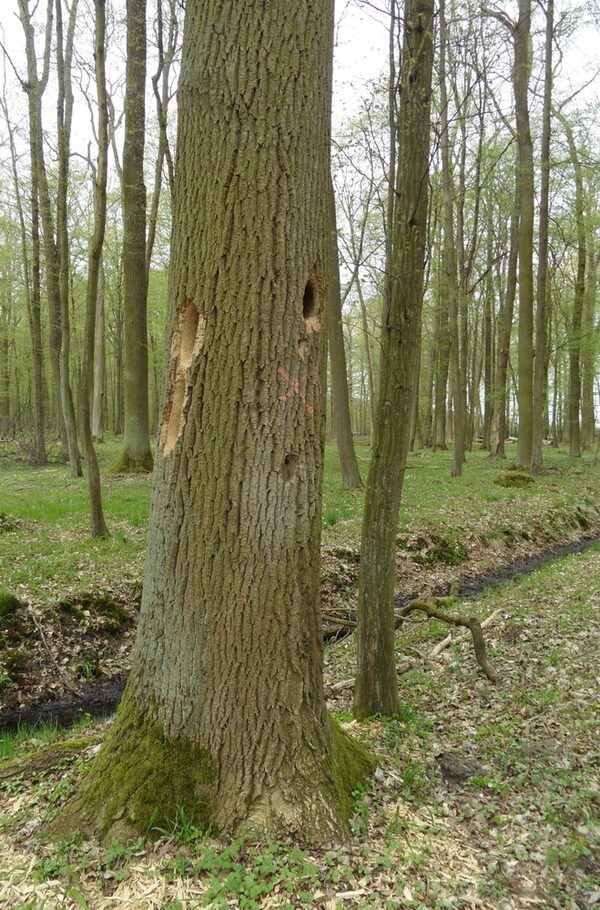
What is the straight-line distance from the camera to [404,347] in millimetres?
3797

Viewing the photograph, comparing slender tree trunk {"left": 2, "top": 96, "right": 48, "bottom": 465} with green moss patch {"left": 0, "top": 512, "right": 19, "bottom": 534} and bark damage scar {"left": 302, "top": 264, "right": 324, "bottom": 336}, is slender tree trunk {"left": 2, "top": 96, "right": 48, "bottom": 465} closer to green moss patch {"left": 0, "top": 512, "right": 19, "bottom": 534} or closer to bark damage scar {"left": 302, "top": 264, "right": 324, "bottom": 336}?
green moss patch {"left": 0, "top": 512, "right": 19, "bottom": 534}

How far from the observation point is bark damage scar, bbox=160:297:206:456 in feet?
9.05

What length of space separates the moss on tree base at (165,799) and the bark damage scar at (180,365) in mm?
1460

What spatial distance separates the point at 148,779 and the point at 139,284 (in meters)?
12.5

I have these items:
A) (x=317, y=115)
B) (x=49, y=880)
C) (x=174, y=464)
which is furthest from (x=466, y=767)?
(x=317, y=115)

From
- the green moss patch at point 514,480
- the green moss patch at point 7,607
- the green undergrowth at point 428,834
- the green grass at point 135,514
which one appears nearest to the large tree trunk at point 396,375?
the green undergrowth at point 428,834

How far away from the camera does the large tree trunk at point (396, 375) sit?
374 cm

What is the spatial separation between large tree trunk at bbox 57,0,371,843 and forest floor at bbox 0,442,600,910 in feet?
0.72

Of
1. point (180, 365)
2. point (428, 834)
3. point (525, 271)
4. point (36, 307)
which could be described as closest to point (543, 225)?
point (525, 271)

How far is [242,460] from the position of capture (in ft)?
8.73

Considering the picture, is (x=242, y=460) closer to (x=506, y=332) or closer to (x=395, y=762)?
(x=395, y=762)

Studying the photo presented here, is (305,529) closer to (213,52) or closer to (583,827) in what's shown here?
(583,827)

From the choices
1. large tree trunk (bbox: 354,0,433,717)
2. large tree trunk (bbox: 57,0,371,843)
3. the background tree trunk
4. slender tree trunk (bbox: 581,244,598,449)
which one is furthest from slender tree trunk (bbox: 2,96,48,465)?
slender tree trunk (bbox: 581,244,598,449)

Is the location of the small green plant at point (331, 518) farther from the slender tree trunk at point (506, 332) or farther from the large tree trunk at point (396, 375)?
the slender tree trunk at point (506, 332)
